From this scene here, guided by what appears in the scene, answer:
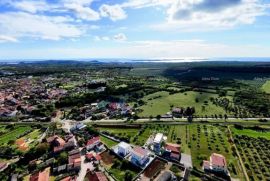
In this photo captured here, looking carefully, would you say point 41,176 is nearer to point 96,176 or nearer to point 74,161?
point 74,161

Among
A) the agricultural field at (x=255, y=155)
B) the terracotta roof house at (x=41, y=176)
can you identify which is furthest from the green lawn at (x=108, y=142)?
the agricultural field at (x=255, y=155)

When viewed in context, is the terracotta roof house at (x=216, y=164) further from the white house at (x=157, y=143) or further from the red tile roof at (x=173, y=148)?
the white house at (x=157, y=143)

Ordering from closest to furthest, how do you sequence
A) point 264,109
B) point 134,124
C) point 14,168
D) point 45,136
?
1. point 14,168
2. point 45,136
3. point 134,124
4. point 264,109

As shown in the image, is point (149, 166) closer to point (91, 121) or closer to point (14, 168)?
point (14, 168)

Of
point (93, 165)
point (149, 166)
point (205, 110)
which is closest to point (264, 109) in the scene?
point (205, 110)

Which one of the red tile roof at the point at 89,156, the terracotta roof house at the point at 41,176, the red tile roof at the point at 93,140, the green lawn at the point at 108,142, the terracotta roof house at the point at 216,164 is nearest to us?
the terracotta roof house at the point at 41,176

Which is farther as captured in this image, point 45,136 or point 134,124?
point 134,124

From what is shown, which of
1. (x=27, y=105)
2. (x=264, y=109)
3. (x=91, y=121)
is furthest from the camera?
(x=27, y=105)

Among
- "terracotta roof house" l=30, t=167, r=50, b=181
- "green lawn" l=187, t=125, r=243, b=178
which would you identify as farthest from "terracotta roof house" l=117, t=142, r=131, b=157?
"terracotta roof house" l=30, t=167, r=50, b=181
